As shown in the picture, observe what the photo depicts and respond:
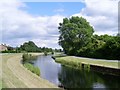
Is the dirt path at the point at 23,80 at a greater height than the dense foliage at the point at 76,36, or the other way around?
the dense foliage at the point at 76,36

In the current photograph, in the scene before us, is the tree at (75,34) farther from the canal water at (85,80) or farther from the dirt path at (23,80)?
the dirt path at (23,80)

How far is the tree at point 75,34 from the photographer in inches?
3499

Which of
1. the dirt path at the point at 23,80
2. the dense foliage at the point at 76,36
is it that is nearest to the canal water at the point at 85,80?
the dirt path at the point at 23,80

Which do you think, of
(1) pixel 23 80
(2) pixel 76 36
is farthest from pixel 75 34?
(1) pixel 23 80

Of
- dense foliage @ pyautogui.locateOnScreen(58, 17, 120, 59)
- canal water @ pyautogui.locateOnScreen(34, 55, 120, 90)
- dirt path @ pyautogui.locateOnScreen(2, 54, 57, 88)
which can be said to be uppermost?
dense foliage @ pyautogui.locateOnScreen(58, 17, 120, 59)

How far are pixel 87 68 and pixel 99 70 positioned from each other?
17.4 feet

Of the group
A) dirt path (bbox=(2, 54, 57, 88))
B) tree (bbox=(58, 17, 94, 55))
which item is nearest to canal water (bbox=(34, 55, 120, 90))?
dirt path (bbox=(2, 54, 57, 88))

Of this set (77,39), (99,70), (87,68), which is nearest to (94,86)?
(99,70)

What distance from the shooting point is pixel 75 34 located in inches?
3479

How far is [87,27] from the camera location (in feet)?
306

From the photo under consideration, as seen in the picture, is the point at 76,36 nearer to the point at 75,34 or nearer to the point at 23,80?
the point at 75,34

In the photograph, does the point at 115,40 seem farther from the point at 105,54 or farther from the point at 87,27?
the point at 87,27

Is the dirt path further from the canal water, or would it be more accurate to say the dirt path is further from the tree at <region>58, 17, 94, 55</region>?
the tree at <region>58, 17, 94, 55</region>

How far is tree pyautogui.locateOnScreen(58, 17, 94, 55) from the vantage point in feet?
292
